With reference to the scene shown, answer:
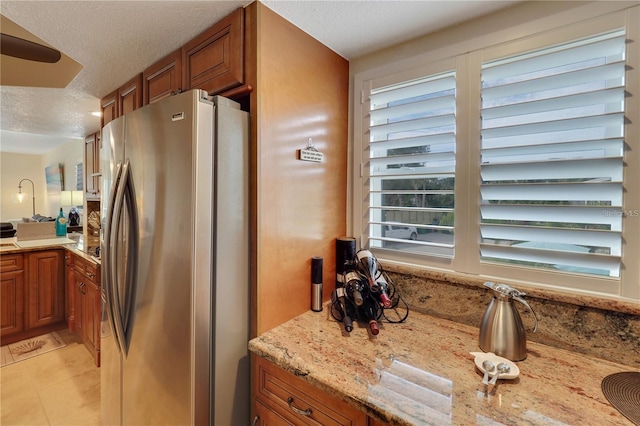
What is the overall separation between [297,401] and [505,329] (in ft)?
2.58

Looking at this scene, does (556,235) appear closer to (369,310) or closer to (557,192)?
(557,192)

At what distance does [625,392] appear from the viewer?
84 centimetres

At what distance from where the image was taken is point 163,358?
1.15m

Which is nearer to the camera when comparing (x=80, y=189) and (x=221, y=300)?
(x=221, y=300)

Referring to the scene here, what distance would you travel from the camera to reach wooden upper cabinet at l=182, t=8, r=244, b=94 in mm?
1210

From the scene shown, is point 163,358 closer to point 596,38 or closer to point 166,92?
point 166,92

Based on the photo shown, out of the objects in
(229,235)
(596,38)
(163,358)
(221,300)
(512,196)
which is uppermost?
(596,38)

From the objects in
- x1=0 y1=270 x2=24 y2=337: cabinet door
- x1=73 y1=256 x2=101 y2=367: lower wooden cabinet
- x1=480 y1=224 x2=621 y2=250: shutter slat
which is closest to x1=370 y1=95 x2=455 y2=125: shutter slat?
x1=480 y1=224 x2=621 y2=250: shutter slat

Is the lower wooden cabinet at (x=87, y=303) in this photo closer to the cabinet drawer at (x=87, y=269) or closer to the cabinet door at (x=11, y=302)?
the cabinet drawer at (x=87, y=269)

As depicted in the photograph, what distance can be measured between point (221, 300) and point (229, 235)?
0.26 m

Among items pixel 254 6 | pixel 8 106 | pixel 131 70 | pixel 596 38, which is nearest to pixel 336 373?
pixel 254 6

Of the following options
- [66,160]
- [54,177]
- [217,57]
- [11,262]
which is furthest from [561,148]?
[54,177]

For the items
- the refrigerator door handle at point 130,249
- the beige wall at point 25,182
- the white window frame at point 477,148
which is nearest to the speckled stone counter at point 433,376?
the white window frame at point 477,148

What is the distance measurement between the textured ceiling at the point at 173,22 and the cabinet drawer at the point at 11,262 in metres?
2.23
